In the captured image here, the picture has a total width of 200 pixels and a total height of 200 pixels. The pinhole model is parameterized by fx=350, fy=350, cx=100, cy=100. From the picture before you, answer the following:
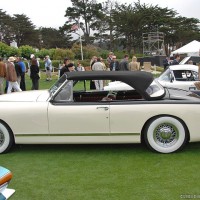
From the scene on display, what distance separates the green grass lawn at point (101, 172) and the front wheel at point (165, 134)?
0.13 m

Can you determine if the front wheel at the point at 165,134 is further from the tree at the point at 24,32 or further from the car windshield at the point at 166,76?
the tree at the point at 24,32

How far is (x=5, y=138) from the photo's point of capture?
5.51 metres

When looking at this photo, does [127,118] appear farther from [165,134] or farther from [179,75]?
[179,75]

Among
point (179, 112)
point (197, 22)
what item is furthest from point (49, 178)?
point (197, 22)

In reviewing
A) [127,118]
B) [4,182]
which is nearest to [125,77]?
[127,118]

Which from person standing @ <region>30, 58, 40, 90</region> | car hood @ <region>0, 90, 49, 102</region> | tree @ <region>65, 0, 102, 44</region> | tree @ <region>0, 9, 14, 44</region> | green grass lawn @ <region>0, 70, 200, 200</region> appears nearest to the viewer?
green grass lawn @ <region>0, 70, 200, 200</region>

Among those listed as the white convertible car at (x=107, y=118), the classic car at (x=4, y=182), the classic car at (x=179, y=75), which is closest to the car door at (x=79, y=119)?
the white convertible car at (x=107, y=118)

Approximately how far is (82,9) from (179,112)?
64.5 meters

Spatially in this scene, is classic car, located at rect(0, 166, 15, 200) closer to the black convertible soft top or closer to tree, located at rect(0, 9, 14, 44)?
the black convertible soft top

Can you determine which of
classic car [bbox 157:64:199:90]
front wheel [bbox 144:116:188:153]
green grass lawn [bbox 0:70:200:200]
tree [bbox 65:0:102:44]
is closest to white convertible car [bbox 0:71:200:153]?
front wheel [bbox 144:116:188:153]

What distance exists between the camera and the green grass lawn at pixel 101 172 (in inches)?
157

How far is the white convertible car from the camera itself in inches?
208

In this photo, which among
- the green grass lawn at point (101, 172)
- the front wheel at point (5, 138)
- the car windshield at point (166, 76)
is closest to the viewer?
the green grass lawn at point (101, 172)

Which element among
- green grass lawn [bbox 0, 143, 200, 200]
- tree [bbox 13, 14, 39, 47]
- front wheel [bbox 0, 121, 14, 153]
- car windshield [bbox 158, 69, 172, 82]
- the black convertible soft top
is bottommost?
green grass lawn [bbox 0, 143, 200, 200]
